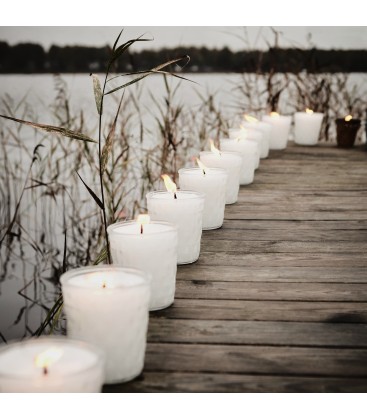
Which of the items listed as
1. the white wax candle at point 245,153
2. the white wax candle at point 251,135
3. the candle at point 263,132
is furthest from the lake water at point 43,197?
the white wax candle at point 245,153

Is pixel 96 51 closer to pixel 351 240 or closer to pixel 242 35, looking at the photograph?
pixel 242 35

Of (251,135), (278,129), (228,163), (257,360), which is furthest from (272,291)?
(278,129)

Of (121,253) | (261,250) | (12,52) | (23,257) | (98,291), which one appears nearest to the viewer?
(98,291)

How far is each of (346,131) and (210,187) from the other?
179 centimetres

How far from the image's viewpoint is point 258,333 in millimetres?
1082

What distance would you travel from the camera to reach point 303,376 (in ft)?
3.06

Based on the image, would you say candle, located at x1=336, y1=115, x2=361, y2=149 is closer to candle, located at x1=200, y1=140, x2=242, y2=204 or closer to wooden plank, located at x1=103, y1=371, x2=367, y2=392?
candle, located at x1=200, y1=140, x2=242, y2=204

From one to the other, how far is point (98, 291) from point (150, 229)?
1.13 ft

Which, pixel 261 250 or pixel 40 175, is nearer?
pixel 261 250

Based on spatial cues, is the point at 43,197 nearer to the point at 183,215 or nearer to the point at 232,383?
the point at 183,215

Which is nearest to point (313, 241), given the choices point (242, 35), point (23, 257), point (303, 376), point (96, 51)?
point (303, 376)

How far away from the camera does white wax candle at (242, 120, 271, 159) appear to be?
290 cm

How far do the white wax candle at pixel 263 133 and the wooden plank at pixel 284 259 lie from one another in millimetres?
1419

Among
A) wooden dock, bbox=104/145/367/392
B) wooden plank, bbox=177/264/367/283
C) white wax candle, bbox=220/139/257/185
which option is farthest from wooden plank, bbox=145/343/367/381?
white wax candle, bbox=220/139/257/185
